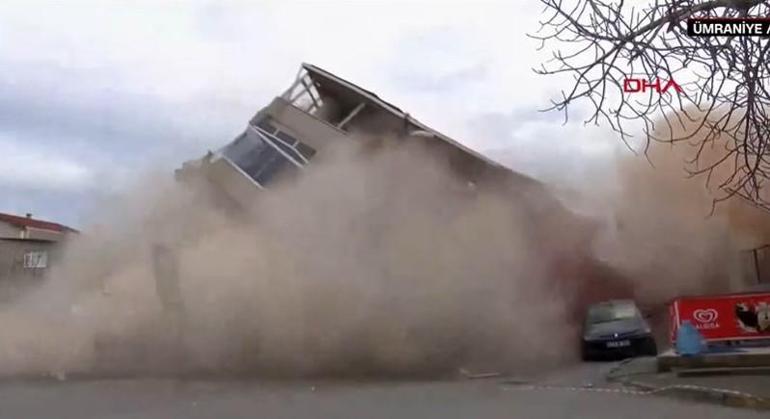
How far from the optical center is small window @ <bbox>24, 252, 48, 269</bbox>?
2334 centimetres

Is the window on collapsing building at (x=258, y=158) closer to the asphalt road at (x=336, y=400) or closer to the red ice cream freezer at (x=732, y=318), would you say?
the asphalt road at (x=336, y=400)

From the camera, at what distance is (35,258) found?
26.1 metres

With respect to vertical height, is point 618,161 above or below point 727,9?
above

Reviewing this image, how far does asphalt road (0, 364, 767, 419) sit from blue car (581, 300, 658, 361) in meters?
3.66

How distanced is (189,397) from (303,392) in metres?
1.75

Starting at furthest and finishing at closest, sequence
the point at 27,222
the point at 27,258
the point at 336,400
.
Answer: the point at 27,222 → the point at 27,258 → the point at 336,400

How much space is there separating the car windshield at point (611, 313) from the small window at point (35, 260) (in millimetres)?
12985

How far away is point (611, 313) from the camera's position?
66.4 ft

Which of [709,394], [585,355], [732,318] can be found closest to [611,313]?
[585,355]

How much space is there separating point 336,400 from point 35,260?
53.4 feet

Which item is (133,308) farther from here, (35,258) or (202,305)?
(35,258)

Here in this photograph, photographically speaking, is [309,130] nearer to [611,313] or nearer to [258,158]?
[258,158]

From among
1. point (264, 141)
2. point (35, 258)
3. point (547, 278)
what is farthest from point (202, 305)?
point (35, 258)

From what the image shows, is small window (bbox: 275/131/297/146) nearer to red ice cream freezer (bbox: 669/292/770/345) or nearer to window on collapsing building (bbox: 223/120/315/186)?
window on collapsing building (bbox: 223/120/315/186)
